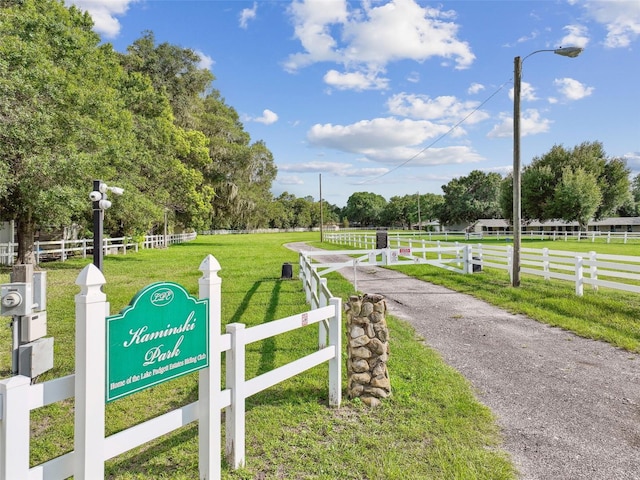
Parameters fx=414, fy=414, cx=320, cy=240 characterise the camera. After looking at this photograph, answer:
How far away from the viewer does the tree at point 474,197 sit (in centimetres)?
7431

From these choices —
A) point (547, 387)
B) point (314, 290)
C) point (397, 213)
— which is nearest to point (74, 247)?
point (314, 290)

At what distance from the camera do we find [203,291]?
10.1 ft

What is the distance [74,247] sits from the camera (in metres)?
25.0

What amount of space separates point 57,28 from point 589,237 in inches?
1764

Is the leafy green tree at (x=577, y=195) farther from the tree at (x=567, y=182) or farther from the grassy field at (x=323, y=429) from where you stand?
the grassy field at (x=323, y=429)

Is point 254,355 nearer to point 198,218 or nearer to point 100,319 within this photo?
point 100,319

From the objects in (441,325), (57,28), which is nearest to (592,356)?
(441,325)

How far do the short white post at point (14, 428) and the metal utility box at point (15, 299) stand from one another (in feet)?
7.15

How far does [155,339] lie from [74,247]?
86.0ft

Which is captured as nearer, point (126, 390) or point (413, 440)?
point (126, 390)

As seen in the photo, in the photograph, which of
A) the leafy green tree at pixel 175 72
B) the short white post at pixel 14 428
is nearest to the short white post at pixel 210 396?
the short white post at pixel 14 428

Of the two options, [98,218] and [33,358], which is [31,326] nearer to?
[33,358]

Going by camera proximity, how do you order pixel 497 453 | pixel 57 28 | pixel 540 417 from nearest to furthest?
1. pixel 497 453
2. pixel 540 417
3. pixel 57 28

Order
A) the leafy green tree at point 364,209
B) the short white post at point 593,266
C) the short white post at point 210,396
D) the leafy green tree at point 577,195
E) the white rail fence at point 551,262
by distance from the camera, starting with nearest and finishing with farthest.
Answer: the short white post at point 210,396
the white rail fence at point 551,262
the short white post at point 593,266
the leafy green tree at point 577,195
the leafy green tree at point 364,209
